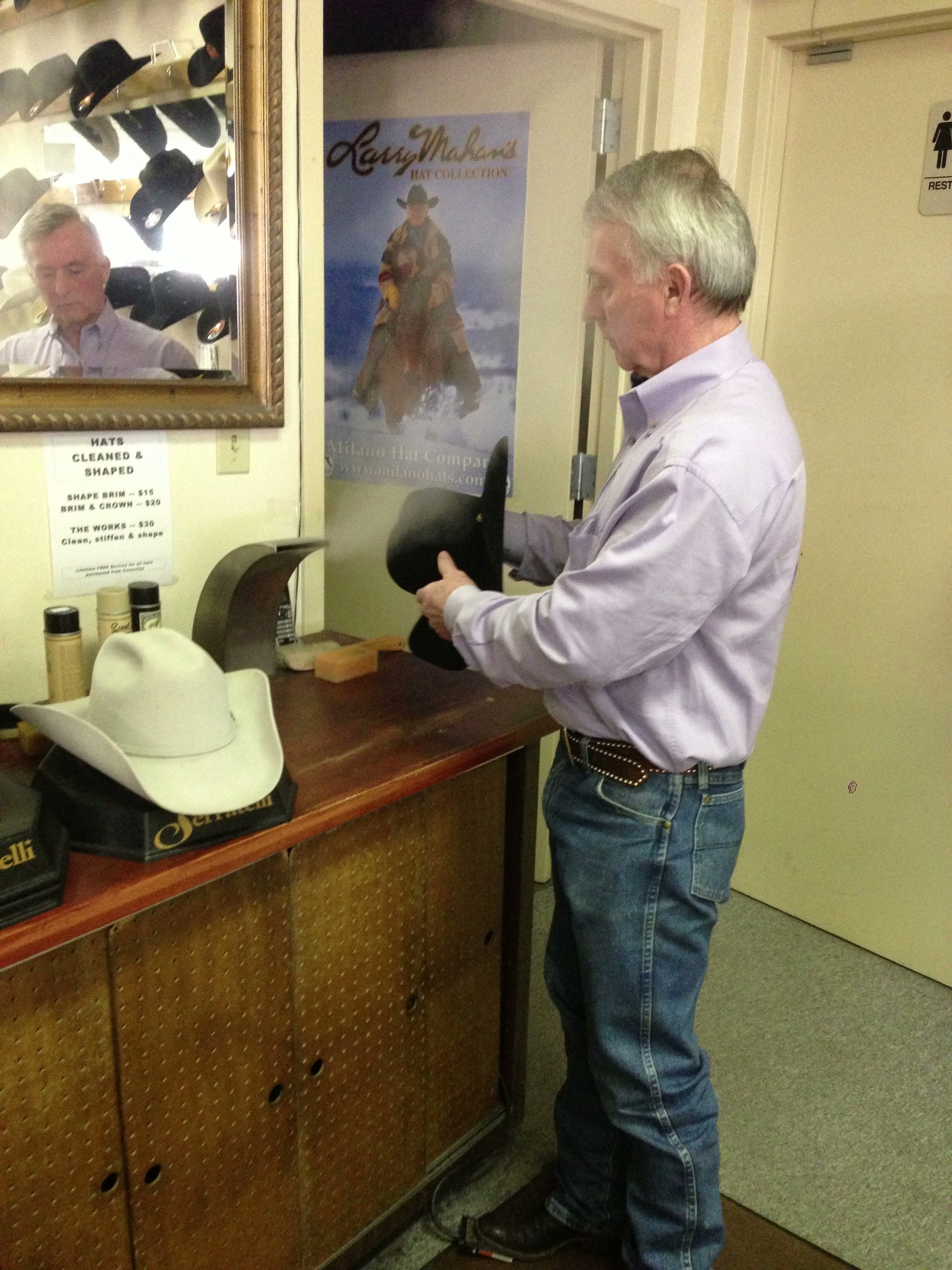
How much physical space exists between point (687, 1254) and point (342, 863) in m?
0.82

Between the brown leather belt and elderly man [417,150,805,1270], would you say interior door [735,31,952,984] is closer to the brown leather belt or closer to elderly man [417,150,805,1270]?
elderly man [417,150,805,1270]

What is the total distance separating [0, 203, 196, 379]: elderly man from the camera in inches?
57.5

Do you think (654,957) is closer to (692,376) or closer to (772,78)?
(692,376)

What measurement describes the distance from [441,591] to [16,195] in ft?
2.68

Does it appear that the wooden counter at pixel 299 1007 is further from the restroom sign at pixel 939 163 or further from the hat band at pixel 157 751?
the restroom sign at pixel 939 163

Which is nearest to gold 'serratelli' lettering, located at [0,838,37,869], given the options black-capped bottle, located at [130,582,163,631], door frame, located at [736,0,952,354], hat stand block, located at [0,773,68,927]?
hat stand block, located at [0,773,68,927]

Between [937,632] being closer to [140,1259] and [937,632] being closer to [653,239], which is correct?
[653,239]

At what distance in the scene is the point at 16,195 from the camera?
1.42m

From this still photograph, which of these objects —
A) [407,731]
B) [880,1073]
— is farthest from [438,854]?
[880,1073]

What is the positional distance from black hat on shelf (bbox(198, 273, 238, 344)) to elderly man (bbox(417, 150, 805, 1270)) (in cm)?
58

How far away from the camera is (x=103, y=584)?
1.68 meters

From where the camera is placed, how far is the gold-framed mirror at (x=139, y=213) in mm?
1435

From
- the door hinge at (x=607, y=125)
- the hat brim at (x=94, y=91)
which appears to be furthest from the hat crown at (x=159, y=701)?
the door hinge at (x=607, y=125)

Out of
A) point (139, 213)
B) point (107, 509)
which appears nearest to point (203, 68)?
point (139, 213)
